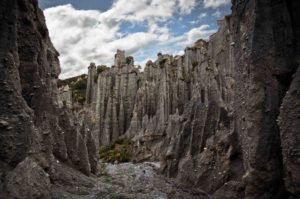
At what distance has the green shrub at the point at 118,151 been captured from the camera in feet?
205

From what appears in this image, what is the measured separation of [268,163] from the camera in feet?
47.0

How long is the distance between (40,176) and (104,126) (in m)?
69.8

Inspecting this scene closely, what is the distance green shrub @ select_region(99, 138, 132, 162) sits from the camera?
62406mm

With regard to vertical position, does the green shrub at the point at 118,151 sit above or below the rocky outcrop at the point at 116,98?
below

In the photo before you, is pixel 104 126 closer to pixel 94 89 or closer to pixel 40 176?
pixel 94 89

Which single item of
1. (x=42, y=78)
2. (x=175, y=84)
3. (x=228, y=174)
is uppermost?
(x=175, y=84)

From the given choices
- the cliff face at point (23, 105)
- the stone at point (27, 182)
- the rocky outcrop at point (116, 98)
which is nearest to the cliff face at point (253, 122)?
the stone at point (27, 182)

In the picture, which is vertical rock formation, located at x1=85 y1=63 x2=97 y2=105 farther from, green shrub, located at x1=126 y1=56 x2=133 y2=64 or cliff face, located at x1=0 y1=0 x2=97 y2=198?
cliff face, located at x1=0 y1=0 x2=97 y2=198

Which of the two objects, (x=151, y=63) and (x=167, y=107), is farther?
(x=151, y=63)

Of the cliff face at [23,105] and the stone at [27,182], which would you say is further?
the cliff face at [23,105]

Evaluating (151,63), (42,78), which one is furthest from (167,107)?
(42,78)

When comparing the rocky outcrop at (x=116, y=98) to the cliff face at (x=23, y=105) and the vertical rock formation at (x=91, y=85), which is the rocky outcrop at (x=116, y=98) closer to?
the vertical rock formation at (x=91, y=85)

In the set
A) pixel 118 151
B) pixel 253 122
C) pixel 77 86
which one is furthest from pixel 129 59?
pixel 253 122

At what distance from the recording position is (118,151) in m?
66.8
